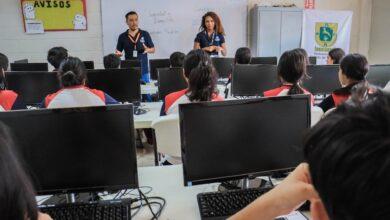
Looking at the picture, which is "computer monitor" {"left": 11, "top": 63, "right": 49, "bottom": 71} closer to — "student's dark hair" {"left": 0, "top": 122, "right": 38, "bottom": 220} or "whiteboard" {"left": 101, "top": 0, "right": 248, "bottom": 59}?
"whiteboard" {"left": 101, "top": 0, "right": 248, "bottom": 59}

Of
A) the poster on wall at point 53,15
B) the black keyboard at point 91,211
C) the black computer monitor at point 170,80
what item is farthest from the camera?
the poster on wall at point 53,15

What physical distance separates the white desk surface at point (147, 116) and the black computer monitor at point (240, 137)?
4.73 ft

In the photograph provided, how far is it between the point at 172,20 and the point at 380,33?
3.95 metres

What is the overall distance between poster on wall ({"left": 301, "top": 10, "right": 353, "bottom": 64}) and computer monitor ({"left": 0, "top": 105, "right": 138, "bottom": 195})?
570 cm

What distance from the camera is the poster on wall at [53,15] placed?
5707 mm

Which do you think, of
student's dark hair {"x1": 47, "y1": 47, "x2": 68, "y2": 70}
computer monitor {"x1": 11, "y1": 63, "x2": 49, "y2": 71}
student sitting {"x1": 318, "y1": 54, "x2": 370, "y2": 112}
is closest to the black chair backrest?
computer monitor {"x1": 11, "y1": 63, "x2": 49, "y2": 71}

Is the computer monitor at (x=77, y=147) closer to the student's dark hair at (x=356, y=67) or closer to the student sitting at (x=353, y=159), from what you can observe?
the student sitting at (x=353, y=159)

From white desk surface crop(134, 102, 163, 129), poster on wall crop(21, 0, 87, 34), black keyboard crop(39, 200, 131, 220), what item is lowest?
white desk surface crop(134, 102, 163, 129)

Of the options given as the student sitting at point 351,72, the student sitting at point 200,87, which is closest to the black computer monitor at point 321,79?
the student sitting at point 351,72

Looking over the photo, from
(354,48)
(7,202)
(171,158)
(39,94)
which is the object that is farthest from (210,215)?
(354,48)

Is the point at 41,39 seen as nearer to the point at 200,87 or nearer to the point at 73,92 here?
the point at 73,92

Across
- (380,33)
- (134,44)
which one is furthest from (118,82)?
(380,33)

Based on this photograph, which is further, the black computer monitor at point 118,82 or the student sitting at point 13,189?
the black computer monitor at point 118,82

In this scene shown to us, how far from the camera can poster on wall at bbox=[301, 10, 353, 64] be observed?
20.7 ft
